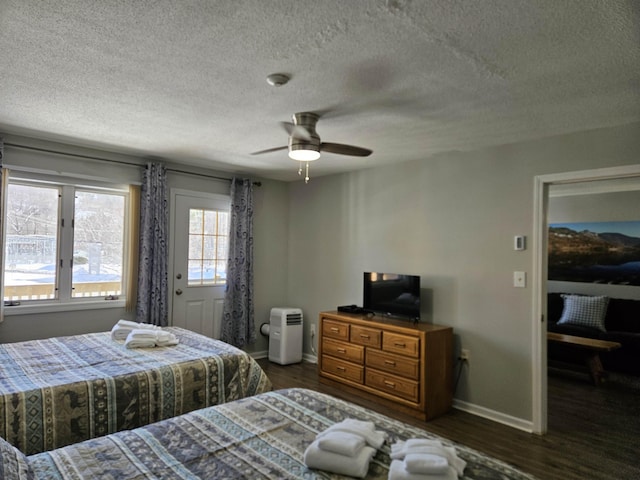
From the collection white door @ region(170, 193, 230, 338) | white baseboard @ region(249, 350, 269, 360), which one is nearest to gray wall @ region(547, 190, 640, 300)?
white baseboard @ region(249, 350, 269, 360)

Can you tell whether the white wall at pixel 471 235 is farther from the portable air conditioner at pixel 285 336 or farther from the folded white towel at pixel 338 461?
the folded white towel at pixel 338 461

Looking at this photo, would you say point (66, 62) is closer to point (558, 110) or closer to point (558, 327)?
point (558, 110)

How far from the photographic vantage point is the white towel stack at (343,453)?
144 centimetres

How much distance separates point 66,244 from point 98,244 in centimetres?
29

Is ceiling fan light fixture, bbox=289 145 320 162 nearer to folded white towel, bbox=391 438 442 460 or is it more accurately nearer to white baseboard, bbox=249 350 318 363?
folded white towel, bbox=391 438 442 460

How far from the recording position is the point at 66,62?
2145mm

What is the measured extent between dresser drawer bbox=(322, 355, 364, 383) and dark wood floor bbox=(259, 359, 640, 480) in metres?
0.17

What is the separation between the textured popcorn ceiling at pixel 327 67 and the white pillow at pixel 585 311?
3297mm

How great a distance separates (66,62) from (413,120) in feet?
7.36

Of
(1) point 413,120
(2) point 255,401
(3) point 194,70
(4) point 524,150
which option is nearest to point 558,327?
(4) point 524,150

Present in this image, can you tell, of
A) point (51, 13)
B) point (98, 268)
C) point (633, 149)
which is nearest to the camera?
point (51, 13)

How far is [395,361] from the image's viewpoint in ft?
12.1

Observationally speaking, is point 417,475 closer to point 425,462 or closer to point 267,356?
point 425,462

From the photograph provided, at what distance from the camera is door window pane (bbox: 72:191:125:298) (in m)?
4.00
